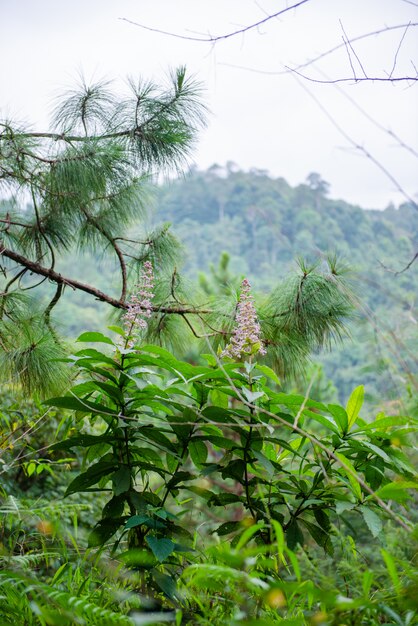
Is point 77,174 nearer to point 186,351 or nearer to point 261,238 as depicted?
point 186,351

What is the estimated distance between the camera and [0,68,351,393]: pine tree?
5.55 feet

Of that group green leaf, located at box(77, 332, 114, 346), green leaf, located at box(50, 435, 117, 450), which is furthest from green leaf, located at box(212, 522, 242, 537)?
green leaf, located at box(77, 332, 114, 346)

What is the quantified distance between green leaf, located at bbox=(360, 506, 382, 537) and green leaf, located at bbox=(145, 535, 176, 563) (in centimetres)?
28

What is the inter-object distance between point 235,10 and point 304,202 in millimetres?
9539

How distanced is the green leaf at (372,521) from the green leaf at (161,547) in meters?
0.28

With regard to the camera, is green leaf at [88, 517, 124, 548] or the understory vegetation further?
green leaf at [88, 517, 124, 548]

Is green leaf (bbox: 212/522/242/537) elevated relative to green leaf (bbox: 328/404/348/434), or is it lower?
lower

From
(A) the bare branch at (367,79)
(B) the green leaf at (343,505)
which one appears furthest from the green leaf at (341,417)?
(A) the bare branch at (367,79)

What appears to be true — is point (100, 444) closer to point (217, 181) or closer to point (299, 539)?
point (299, 539)

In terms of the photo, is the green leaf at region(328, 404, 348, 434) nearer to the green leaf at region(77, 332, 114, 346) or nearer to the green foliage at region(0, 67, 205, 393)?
the green leaf at region(77, 332, 114, 346)

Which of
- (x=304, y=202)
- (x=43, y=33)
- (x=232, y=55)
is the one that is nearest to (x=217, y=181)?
(x=304, y=202)

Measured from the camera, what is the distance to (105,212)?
6.71ft

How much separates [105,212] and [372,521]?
149cm

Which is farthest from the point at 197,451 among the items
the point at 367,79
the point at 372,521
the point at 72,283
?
the point at 72,283
